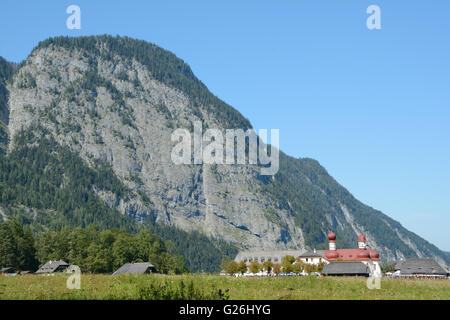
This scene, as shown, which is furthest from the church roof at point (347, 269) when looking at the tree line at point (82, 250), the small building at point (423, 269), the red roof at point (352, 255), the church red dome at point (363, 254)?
the red roof at point (352, 255)

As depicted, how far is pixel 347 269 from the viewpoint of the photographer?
98.5 metres

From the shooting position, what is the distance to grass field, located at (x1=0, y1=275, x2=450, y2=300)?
28719 mm

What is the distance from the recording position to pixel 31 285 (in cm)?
3544

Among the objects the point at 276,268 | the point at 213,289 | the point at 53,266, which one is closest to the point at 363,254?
the point at 276,268

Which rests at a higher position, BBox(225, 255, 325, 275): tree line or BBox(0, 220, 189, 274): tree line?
BBox(0, 220, 189, 274): tree line

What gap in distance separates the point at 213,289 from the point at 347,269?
7399cm

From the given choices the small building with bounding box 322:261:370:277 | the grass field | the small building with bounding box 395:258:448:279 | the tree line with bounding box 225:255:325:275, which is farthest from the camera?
the tree line with bounding box 225:255:325:275

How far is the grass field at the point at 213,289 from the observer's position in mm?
28719

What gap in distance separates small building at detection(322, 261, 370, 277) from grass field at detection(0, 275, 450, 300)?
180 feet

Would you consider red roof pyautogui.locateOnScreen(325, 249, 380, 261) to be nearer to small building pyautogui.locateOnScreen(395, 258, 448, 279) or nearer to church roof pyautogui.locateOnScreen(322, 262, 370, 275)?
small building pyautogui.locateOnScreen(395, 258, 448, 279)

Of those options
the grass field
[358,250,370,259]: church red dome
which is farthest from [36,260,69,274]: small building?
the grass field

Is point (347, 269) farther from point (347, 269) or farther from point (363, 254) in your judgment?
point (363, 254)
